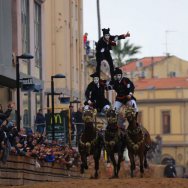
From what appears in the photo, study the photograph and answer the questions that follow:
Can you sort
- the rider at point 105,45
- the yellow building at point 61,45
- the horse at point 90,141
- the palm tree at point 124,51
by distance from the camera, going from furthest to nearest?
the palm tree at point 124,51
the yellow building at point 61,45
the rider at point 105,45
the horse at point 90,141

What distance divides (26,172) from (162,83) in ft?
323

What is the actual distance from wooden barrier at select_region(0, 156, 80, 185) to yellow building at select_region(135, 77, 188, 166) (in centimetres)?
8512

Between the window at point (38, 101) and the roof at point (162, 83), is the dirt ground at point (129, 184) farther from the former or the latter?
the roof at point (162, 83)

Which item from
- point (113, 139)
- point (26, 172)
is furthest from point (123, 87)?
point (26, 172)

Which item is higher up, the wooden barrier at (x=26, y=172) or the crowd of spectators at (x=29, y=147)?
the crowd of spectators at (x=29, y=147)

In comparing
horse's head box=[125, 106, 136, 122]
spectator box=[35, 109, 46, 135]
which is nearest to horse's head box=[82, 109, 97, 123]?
horse's head box=[125, 106, 136, 122]

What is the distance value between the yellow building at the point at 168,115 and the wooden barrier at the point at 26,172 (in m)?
85.1

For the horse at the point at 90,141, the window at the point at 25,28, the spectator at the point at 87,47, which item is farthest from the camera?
the spectator at the point at 87,47

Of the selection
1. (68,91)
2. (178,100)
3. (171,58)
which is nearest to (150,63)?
(171,58)

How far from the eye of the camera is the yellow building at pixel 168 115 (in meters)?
134

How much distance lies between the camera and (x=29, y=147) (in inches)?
1620

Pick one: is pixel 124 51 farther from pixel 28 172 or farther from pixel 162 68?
pixel 28 172

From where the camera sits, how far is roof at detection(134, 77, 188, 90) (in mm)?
135375

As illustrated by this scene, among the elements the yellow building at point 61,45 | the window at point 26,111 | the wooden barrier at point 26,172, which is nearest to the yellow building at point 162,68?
the yellow building at point 61,45
